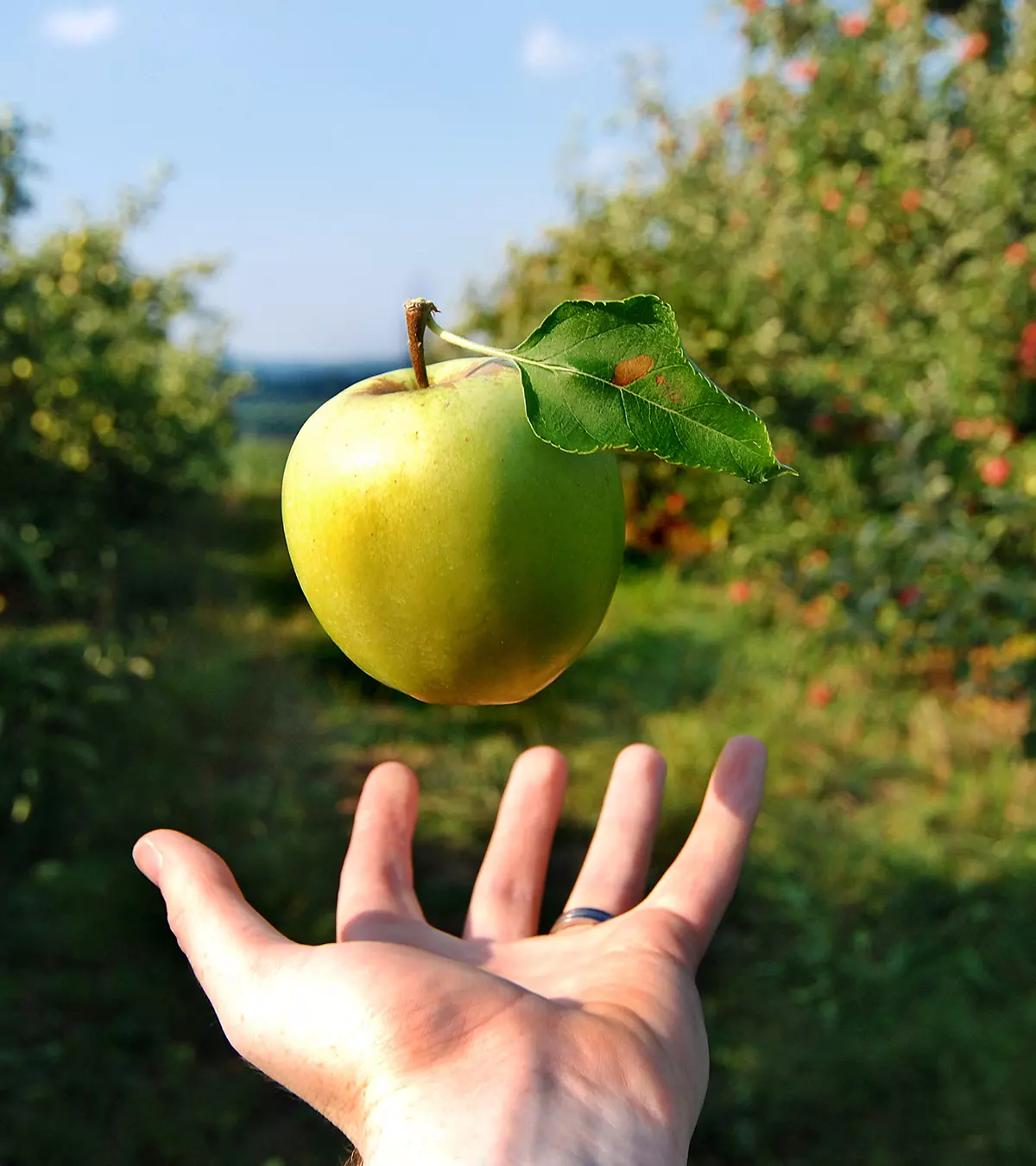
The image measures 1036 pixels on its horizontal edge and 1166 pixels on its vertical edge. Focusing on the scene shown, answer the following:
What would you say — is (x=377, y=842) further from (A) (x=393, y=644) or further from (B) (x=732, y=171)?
(B) (x=732, y=171)

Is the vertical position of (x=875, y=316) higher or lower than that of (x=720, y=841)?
higher

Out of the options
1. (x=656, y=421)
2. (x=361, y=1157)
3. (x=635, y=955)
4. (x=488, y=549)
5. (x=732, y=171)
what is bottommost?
(x=361, y=1157)

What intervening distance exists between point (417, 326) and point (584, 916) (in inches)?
44.6

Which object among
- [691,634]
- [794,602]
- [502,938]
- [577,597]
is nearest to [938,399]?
[794,602]

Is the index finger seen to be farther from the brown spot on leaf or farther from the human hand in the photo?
the brown spot on leaf

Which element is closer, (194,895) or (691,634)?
(194,895)

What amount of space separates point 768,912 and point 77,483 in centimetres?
307

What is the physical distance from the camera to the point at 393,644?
122cm

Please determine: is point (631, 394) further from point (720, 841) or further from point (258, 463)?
point (258, 463)

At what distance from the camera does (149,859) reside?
1.56m

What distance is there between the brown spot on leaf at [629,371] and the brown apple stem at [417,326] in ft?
0.61

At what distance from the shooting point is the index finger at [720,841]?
1797 millimetres

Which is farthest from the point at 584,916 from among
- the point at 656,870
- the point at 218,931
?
the point at 656,870

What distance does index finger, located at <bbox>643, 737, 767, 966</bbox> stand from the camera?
5.90 feet
